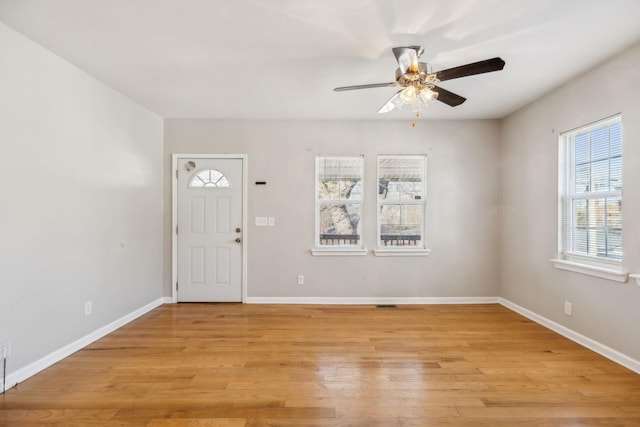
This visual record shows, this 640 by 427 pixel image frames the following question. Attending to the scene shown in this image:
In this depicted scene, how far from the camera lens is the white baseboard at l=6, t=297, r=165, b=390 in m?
2.22

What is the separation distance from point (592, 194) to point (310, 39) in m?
2.90

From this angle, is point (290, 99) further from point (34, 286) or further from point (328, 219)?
point (34, 286)

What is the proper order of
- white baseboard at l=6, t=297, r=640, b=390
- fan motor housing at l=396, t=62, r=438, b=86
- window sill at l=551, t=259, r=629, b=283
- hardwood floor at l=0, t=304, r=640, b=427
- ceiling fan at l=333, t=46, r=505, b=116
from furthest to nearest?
1. window sill at l=551, t=259, r=629, b=283
2. white baseboard at l=6, t=297, r=640, b=390
3. fan motor housing at l=396, t=62, r=438, b=86
4. ceiling fan at l=333, t=46, r=505, b=116
5. hardwood floor at l=0, t=304, r=640, b=427

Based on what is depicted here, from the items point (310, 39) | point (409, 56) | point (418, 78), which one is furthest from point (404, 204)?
point (310, 39)

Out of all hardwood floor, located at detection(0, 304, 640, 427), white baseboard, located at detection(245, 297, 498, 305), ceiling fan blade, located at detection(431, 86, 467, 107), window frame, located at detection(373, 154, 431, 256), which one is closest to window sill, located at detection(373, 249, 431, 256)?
window frame, located at detection(373, 154, 431, 256)

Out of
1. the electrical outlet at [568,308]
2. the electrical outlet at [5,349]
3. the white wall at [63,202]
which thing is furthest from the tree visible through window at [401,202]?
the electrical outlet at [5,349]

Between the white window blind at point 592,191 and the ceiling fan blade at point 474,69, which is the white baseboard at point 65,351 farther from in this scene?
the white window blind at point 592,191

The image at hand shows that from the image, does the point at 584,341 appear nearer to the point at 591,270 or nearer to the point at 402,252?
the point at 591,270

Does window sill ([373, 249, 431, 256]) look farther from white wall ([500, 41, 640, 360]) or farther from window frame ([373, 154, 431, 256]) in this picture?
white wall ([500, 41, 640, 360])

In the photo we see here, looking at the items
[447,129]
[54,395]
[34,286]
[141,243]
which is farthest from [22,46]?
[447,129]

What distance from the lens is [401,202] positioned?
14.1 ft

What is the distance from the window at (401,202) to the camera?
4285mm

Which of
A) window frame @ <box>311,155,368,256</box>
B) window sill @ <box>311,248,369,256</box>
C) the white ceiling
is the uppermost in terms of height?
the white ceiling

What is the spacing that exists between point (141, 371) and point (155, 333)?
2.72 feet
